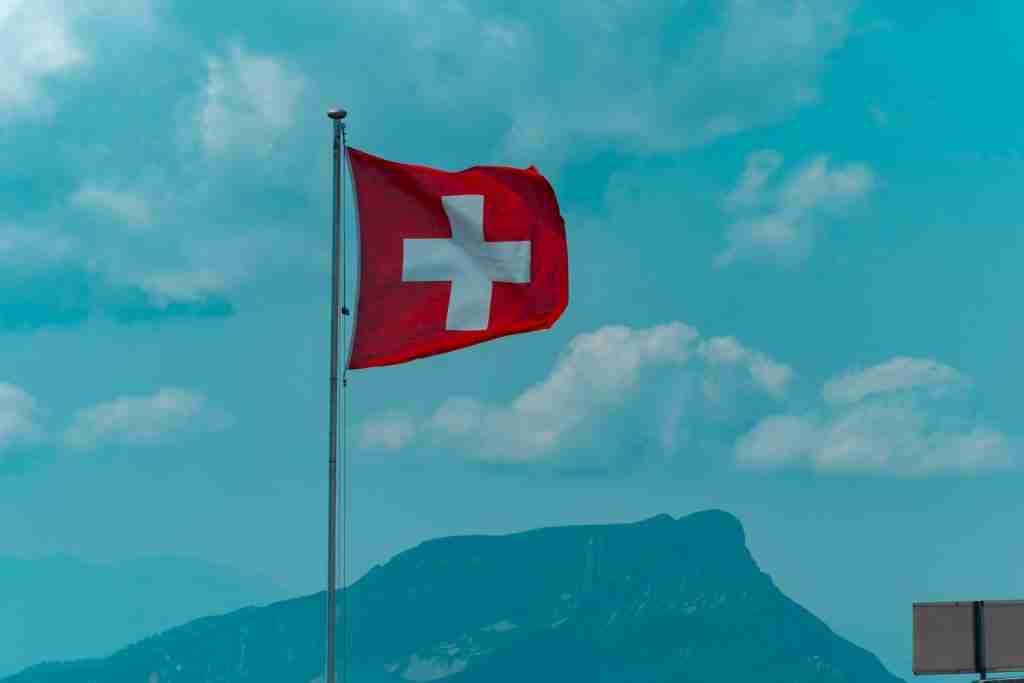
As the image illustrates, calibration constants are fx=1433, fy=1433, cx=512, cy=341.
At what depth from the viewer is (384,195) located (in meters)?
23.2

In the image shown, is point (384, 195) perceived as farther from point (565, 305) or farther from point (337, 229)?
point (565, 305)

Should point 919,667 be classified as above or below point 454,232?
below

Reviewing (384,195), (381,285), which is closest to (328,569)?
(381,285)

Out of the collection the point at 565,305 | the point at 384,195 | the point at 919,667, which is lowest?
the point at 919,667

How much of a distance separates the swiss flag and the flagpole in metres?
0.58

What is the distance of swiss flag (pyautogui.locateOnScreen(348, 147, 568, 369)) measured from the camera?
74.9 feet

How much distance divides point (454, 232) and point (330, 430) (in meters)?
4.23

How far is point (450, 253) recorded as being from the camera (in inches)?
930

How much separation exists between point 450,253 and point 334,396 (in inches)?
138

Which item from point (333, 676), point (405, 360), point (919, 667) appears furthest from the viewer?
point (919, 667)

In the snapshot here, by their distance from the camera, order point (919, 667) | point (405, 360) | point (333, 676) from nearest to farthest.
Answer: point (333, 676) → point (405, 360) → point (919, 667)

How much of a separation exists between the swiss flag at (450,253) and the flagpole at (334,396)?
0.58 m

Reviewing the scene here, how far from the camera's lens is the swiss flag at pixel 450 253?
74.9 feet

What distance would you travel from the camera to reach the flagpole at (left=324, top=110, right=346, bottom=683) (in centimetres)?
2098
